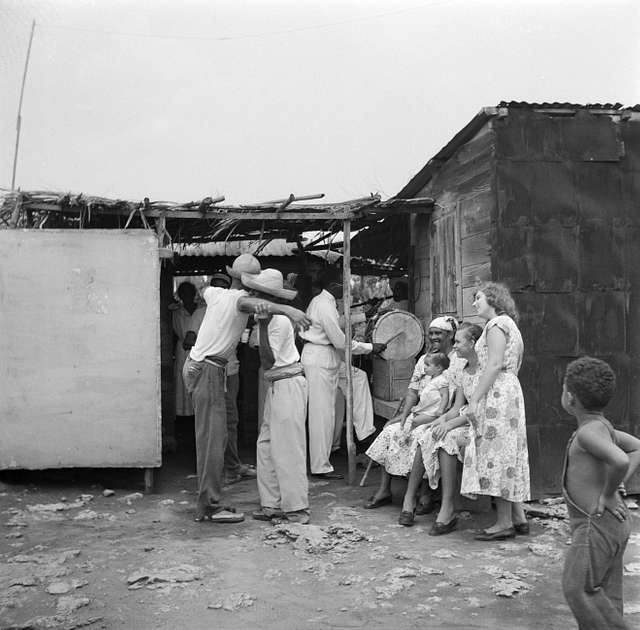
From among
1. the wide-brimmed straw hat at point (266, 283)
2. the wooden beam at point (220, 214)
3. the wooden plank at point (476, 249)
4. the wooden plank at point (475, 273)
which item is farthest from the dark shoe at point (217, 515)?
the wooden plank at point (476, 249)

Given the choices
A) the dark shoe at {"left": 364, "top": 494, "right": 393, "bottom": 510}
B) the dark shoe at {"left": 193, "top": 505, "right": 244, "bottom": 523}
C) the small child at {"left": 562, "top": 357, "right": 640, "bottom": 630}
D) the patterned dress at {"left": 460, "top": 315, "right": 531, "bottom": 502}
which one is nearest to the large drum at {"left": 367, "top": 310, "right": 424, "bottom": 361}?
A: the dark shoe at {"left": 364, "top": 494, "right": 393, "bottom": 510}

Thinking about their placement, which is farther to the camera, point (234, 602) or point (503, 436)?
point (503, 436)

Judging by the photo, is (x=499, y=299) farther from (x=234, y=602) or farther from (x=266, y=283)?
(x=234, y=602)

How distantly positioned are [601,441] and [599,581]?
21.3 inches

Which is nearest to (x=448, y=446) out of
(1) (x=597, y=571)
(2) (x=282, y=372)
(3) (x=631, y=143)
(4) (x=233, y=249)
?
(2) (x=282, y=372)

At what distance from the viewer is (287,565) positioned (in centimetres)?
500

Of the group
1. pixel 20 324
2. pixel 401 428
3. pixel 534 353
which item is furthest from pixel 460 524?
pixel 20 324

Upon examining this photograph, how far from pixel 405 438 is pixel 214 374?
5.64 ft

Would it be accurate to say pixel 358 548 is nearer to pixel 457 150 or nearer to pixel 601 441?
pixel 601 441

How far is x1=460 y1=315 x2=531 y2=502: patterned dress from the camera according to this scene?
5500mm

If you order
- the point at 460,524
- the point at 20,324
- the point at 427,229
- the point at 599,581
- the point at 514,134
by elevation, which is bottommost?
the point at 460,524

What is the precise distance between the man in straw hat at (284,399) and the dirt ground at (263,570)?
296 millimetres

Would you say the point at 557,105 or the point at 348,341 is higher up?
the point at 557,105

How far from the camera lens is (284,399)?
19.6 feet
